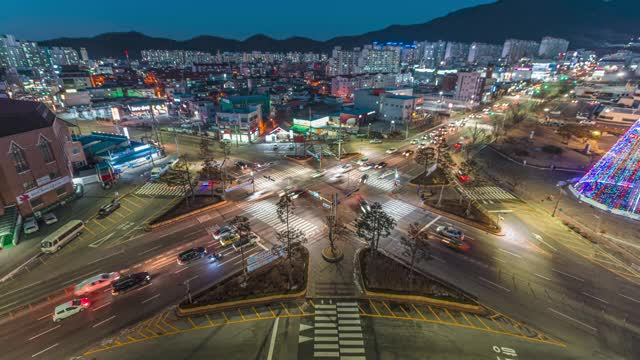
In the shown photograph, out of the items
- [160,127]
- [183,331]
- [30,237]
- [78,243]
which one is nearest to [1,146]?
[30,237]

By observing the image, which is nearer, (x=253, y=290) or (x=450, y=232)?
(x=253, y=290)

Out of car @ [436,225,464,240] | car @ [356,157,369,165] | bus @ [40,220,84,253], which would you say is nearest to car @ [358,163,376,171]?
car @ [356,157,369,165]

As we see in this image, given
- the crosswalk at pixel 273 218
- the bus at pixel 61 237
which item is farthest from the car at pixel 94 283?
the crosswalk at pixel 273 218

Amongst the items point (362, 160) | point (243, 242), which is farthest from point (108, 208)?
point (362, 160)

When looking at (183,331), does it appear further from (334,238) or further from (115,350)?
(334,238)

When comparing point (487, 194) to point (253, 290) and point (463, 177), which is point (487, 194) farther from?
point (253, 290)

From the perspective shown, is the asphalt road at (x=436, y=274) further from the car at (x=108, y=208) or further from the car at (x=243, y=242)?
the car at (x=108, y=208)
